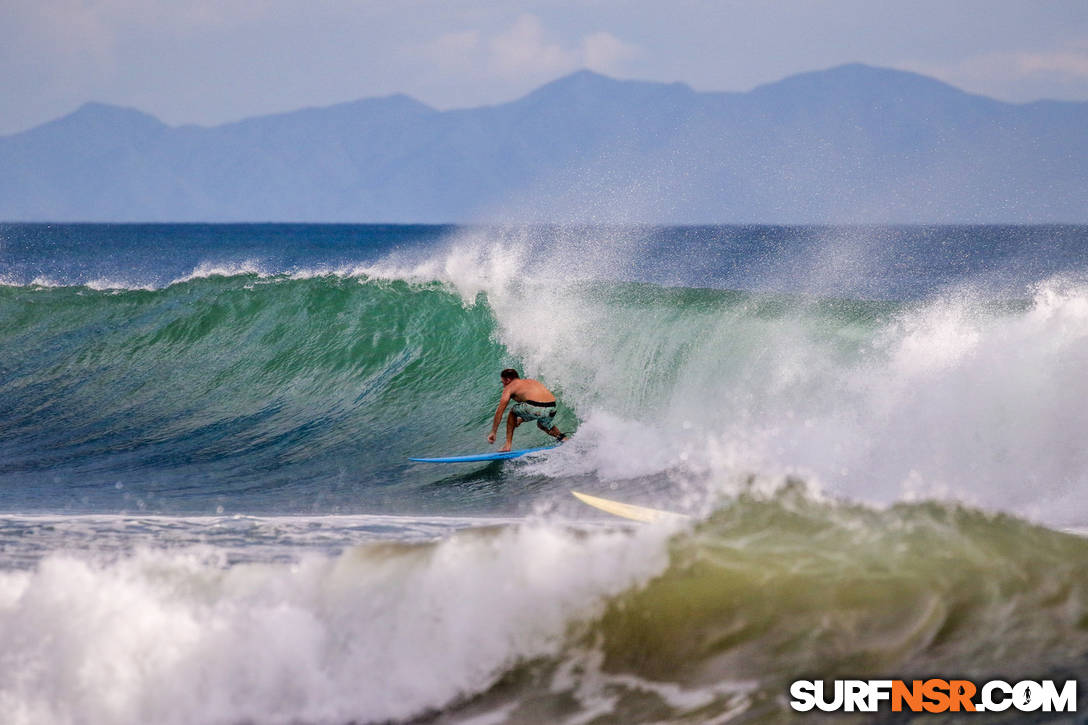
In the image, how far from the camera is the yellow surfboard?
639 cm

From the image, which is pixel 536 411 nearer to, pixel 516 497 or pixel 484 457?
pixel 484 457

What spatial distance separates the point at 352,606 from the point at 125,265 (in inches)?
2364

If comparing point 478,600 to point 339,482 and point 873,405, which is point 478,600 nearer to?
point 339,482

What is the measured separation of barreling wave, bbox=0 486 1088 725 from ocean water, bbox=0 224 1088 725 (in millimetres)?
15

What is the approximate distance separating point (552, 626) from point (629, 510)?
232 centimetres

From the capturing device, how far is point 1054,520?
296 inches

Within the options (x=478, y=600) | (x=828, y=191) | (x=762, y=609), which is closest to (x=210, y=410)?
(x=478, y=600)

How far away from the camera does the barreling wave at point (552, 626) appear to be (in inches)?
172
